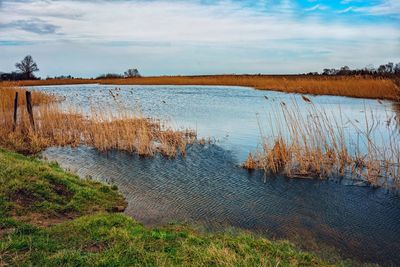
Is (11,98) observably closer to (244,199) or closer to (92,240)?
(244,199)

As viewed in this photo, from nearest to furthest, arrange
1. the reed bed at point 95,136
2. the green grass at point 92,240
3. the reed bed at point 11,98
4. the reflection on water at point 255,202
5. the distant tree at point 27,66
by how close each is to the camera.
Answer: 1. the green grass at point 92,240
2. the reflection on water at point 255,202
3. the reed bed at point 95,136
4. the reed bed at point 11,98
5. the distant tree at point 27,66

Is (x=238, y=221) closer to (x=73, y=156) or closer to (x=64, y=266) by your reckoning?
(x=64, y=266)

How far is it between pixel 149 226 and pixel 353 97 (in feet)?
84.1

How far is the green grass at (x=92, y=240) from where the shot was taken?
3.96m

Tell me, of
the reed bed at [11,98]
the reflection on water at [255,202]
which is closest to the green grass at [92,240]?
the reflection on water at [255,202]

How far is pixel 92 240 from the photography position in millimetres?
4598

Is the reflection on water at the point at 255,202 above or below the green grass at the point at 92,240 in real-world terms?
below

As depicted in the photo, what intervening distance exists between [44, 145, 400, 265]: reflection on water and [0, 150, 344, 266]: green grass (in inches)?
32.9

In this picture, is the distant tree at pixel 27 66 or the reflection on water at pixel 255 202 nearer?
the reflection on water at pixel 255 202

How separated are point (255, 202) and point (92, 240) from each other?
4000 millimetres

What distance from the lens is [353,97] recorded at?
27.7 metres

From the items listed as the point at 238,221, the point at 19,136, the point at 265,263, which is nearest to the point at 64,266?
the point at 265,263

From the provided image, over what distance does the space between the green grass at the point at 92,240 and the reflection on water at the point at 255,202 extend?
836 mm

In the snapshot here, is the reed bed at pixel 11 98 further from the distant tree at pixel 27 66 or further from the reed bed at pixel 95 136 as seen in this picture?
the distant tree at pixel 27 66
